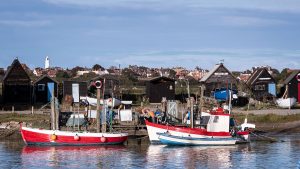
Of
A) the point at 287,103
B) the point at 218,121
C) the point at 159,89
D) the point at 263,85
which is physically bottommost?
the point at 218,121

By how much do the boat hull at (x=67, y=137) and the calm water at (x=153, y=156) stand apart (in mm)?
628

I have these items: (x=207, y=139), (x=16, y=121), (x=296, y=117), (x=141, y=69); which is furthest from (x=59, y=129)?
(x=141, y=69)

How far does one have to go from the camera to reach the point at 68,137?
4906 centimetres

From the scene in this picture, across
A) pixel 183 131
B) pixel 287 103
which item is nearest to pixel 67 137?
pixel 183 131

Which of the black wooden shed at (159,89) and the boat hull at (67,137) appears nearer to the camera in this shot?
the boat hull at (67,137)

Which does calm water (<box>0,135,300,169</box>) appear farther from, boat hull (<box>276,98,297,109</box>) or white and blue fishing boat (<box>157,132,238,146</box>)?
boat hull (<box>276,98,297,109</box>)

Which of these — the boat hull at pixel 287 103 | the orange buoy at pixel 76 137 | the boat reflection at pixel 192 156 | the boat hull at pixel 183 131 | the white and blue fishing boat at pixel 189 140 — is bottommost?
the boat reflection at pixel 192 156

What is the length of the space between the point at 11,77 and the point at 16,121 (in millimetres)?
19525

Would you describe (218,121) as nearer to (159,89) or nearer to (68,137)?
(68,137)

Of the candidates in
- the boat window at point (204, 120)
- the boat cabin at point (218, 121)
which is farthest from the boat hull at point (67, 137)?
the boat cabin at point (218, 121)

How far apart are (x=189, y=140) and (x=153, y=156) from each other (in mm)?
5496

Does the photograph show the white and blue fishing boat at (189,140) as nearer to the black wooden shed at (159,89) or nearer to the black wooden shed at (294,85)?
the black wooden shed at (159,89)

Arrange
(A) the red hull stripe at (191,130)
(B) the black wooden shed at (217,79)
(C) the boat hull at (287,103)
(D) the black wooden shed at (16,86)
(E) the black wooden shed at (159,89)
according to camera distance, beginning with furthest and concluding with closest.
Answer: (B) the black wooden shed at (217,79)
(E) the black wooden shed at (159,89)
(D) the black wooden shed at (16,86)
(C) the boat hull at (287,103)
(A) the red hull stripe at (191,130)

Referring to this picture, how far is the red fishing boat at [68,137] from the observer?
161 ft
